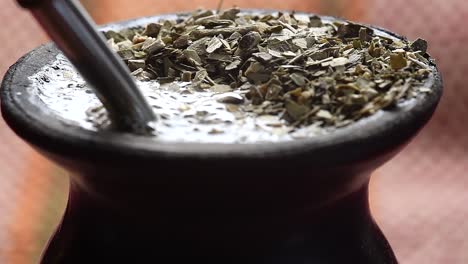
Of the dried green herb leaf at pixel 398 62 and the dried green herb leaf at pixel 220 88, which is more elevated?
the dried green herb leaf at pixel 220 88

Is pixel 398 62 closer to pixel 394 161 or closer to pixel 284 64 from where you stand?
pixel 284 64

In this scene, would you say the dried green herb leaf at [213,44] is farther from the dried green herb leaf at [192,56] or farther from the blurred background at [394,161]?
the blurred background at [394,161]

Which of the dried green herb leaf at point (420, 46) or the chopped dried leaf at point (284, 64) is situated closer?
the chopped dried leaf at point (284, 64)

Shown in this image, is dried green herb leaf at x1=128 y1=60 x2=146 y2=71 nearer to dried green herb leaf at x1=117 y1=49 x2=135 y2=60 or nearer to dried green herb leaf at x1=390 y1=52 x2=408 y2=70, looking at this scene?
dried green herb leaf at x1=117 y1=49 x2=135 y2=60

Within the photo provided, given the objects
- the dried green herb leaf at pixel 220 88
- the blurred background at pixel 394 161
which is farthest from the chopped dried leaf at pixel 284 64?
the blurred background at pixel 394 161

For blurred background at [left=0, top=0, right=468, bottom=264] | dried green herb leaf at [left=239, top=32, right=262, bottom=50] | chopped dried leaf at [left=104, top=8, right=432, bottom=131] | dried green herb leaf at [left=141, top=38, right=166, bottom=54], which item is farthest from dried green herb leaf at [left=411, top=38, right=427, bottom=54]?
blurred background at [left=0, top=0, right=468, bottom=264]

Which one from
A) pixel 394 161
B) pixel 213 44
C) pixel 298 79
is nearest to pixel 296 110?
pixel 298 79
